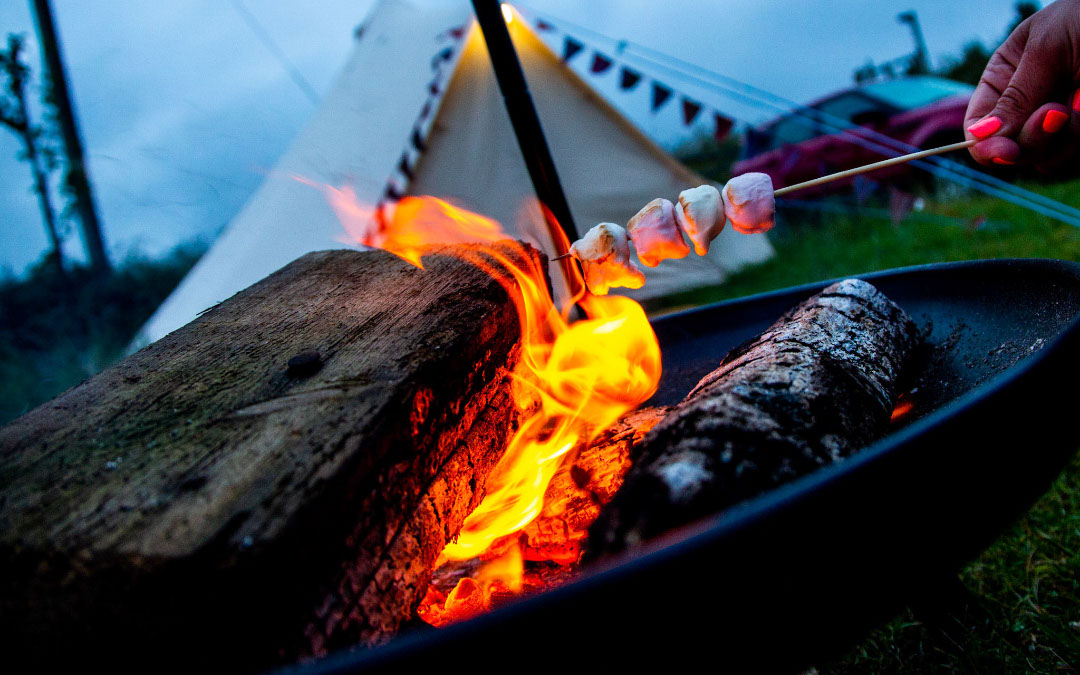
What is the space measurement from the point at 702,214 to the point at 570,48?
129 inches

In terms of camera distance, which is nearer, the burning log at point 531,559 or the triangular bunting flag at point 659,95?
the burning log at point 531,559

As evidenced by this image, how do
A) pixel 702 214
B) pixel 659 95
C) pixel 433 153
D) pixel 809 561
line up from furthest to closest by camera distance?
pixel 659 95 < pixel 433 153 < pixel 702 214 < pixel 809 561

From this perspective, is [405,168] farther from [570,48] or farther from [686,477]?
[686,477]

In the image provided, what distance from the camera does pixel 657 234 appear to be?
4.40 feet

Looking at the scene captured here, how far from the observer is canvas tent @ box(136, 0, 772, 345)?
3.68m

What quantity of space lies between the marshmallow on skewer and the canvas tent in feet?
7.47

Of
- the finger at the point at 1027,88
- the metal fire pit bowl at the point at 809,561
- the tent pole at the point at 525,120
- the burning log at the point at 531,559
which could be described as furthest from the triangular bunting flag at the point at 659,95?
the metal fire pit bowl at the point at 809,561

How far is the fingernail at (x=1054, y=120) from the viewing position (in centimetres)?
125

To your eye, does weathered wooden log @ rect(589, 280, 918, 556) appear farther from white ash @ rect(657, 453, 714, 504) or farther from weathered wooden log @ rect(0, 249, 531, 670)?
weathered wooden log @ rect(0, 249, 531, 670)

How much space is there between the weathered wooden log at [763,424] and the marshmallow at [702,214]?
11.0 inches

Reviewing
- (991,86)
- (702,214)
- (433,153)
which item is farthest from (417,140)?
(991,86)

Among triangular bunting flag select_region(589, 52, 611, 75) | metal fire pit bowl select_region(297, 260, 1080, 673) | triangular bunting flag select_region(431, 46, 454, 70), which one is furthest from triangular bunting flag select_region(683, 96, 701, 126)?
metal fire pit bowl select_region(297, 260, 1080, 673)

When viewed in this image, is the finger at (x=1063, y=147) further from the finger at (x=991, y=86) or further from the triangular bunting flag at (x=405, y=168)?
the triangular bunting flag at (x=405, y=168)

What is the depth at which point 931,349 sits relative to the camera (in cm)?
151
